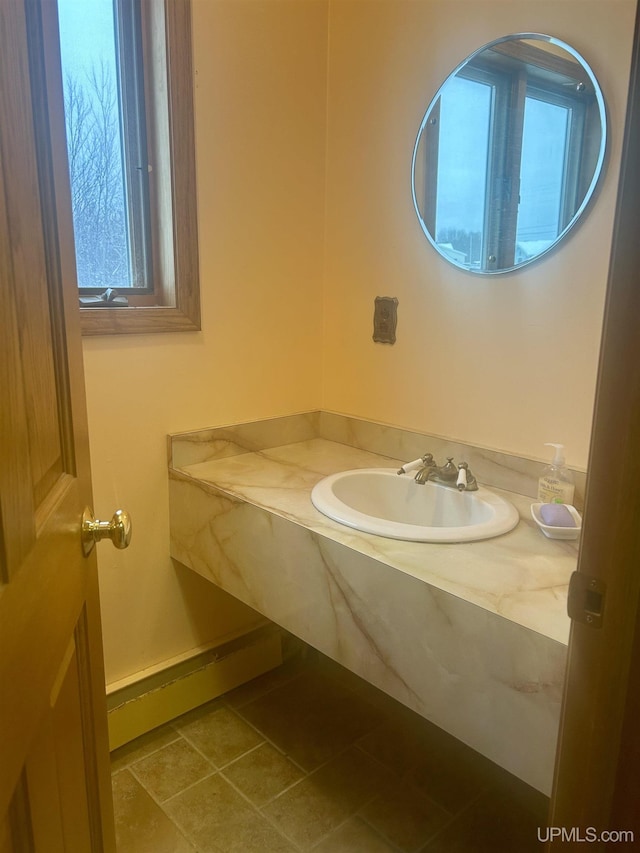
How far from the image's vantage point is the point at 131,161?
158 cm

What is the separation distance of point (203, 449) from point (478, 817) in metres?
1.15

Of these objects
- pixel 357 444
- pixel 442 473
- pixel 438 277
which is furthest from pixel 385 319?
pixel 442 473

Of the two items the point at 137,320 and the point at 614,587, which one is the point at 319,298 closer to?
the point at 137,320

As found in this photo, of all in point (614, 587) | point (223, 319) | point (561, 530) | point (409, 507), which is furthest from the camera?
point (223, 319)

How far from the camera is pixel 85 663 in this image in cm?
86

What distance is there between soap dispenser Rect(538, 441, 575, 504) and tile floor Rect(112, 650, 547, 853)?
747mm

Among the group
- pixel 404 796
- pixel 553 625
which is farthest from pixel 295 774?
pixel 553 625

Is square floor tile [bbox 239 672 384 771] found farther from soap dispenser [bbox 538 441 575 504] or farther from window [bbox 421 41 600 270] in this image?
window [bbox 421 41 600 270]

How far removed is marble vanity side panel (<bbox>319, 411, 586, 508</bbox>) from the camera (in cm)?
146

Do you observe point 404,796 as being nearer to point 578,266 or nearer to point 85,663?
point 85,663

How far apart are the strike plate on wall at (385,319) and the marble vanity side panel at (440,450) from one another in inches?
9.9

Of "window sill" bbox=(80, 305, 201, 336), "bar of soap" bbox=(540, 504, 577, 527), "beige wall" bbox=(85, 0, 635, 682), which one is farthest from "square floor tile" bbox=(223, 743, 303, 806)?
"window sill" bbox=(80, 305, 201, 336)

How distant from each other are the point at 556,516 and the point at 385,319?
0.76m

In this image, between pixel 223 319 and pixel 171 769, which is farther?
pixel 223 319
